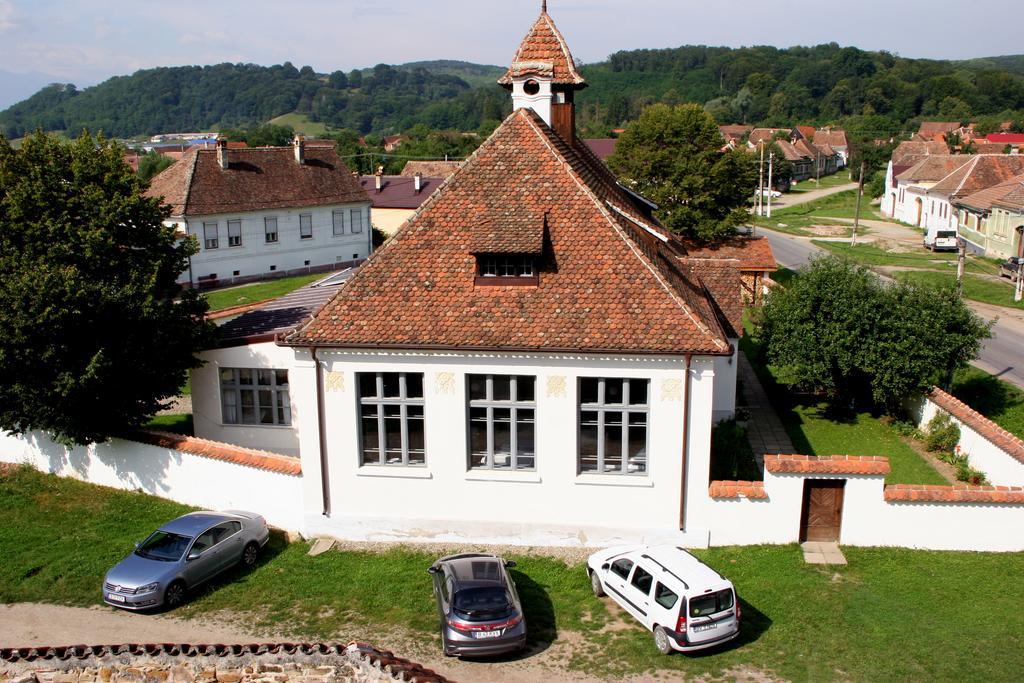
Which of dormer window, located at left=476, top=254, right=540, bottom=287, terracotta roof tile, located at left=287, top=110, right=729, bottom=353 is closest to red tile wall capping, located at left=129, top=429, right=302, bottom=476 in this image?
terracotta roof tile, located at left=287, top=110, right=729, bottom=353

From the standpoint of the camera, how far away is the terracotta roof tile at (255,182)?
5253cm

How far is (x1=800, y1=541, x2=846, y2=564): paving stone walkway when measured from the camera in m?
18.8

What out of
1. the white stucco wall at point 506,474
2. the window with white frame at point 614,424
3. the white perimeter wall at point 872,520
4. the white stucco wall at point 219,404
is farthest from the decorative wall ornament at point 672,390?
the white stucco wall at point 219,404

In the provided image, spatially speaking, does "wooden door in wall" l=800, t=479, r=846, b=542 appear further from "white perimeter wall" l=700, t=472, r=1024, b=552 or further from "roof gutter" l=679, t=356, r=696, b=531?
"roof gutter" l=679, t=356, r=696, b=531

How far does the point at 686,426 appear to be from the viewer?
18.8m

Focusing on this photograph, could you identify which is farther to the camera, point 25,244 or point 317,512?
point 25,244

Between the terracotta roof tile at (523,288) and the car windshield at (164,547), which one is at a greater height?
the terracotta roof tile at (523,288)

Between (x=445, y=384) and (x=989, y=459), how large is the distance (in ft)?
48.6

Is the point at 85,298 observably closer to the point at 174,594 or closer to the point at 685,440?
the point at 174,594

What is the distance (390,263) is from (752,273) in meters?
31.1

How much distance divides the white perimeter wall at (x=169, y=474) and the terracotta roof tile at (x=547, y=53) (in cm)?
1282

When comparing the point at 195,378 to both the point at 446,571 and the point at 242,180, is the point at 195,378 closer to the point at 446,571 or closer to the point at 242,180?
the point at 446,571

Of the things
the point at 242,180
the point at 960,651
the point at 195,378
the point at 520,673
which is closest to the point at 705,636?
the point at 520,673

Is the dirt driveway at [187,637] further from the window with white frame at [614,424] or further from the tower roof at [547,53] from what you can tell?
the tower roof at [547,53]
